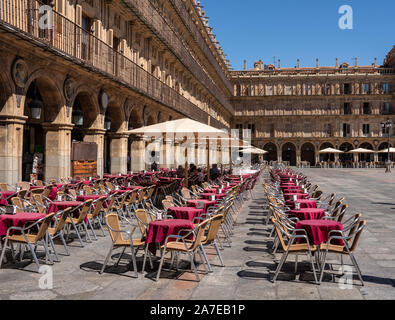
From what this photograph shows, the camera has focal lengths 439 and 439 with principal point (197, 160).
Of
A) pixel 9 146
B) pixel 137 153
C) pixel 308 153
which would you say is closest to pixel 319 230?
pixel 9 146

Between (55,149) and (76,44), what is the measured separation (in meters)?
3.47

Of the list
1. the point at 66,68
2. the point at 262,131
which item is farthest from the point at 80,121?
the point at 262,131

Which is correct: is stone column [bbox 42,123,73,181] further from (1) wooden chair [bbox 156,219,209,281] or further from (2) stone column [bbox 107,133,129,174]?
(1) wooden chair [bbox 156,219,209,281]

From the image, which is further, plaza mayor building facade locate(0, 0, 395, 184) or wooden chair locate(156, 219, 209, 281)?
plaza mayor building facade locate(0, 0, 395, 184)

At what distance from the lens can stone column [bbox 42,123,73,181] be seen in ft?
45.3

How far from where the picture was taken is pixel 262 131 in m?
64.9

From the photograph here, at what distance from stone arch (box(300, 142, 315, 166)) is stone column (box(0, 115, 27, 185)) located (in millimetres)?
56332

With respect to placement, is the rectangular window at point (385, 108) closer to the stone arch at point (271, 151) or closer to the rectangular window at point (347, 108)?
the rectangular window at point (347, 108)

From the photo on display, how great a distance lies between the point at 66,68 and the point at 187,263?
931 centimetres

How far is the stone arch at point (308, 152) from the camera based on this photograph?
6392 cm

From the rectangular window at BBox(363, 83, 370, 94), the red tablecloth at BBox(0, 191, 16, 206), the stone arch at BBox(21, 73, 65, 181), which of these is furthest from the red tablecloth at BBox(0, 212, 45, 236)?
the rectangular window at BBox(363, 83, 370, 94)

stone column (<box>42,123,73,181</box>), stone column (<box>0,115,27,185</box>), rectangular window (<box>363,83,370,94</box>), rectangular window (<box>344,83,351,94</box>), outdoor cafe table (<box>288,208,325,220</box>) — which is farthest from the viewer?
rectangular window (<box>344,83,351,94</box>)

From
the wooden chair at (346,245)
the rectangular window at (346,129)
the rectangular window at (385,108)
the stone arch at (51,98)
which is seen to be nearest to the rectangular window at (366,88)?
the rectangular window at (385,108)
